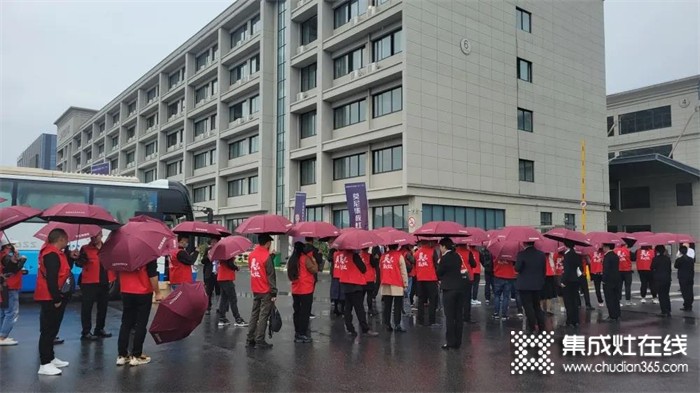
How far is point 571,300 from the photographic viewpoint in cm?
1143

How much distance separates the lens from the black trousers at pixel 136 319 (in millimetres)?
7703

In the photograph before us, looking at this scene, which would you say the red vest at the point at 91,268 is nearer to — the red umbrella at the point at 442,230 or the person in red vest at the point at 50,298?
the person in red vest at the point at 50,298

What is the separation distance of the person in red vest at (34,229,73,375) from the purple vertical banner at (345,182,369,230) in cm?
2196

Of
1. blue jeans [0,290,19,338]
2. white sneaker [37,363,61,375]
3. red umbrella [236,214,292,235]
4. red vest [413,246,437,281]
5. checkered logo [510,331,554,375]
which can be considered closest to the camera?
white sneaker [37,363,61,375]

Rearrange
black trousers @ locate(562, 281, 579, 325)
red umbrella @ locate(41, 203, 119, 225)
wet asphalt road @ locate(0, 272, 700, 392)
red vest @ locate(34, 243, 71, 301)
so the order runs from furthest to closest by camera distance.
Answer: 1. black trousers @ locate(562, 281, 579, 325)
2. red umbrella @ locate(41, 203, 119, 225)
3. red vest @ locate(34, 243, 71, 301)
4. wet asphalt road @ locate(0, 272, 700, 392)

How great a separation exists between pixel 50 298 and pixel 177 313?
1.69 meters

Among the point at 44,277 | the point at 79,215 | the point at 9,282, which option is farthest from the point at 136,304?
the point at 9,282

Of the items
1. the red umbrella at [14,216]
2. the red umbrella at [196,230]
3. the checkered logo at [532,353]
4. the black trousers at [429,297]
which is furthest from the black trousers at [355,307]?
the red umbrella at [14,216]

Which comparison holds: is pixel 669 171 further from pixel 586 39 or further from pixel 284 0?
pixel 284 0

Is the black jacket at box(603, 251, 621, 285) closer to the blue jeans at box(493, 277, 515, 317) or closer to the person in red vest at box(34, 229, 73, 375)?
the blue jeans at box(493, 277, 515, 317)

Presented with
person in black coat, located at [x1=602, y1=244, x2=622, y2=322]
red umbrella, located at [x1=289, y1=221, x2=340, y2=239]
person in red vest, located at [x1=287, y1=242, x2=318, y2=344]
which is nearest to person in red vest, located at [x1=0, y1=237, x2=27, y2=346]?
person in red vest, located at [x1=287, y1=242, x2=318, y2=344]

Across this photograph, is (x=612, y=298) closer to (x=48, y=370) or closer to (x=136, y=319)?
(x=136, y=319)

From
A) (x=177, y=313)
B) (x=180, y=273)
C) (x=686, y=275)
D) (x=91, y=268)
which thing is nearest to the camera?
(x=177, y=313)

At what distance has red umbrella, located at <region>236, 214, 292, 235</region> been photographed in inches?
384
